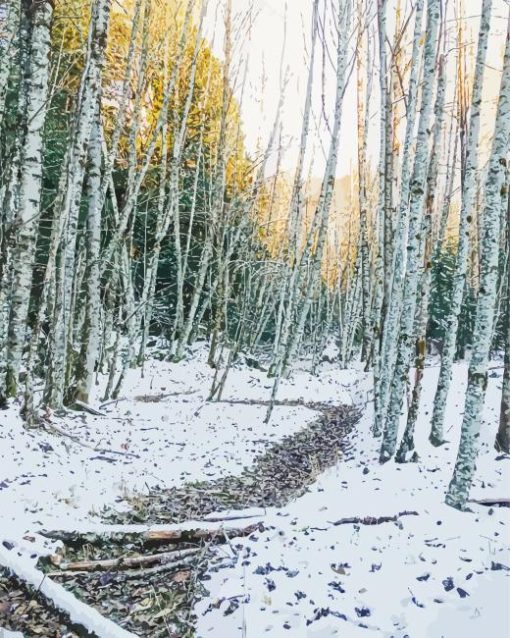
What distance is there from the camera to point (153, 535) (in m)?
5.39

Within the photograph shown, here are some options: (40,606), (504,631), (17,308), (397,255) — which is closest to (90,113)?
(17,308)

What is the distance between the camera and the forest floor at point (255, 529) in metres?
3.96

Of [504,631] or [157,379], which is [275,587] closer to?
[504,631]

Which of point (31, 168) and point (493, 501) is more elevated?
point (31, 168)

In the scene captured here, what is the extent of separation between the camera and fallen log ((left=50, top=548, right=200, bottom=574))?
4.78 m

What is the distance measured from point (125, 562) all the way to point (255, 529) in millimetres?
1304

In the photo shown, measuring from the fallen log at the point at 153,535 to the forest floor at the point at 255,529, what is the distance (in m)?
0.04

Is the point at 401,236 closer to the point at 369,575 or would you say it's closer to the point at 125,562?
the point at 369,575

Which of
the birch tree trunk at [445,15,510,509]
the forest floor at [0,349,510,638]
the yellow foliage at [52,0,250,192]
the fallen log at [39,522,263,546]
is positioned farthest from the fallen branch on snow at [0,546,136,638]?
the yellow foliage at [52,0,250,192]

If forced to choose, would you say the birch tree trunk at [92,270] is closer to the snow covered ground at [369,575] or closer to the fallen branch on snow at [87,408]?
the fallen branch on snow at [87,408]

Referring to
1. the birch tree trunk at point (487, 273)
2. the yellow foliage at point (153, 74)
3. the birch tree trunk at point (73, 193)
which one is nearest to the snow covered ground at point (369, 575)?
the birch tree trunk at point (487, 273)

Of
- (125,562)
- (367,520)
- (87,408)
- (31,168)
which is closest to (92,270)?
(87,408)

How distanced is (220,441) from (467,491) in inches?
214

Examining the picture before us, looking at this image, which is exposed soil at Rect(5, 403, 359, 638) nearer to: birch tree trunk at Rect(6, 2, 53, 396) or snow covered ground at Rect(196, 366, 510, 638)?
snow covered ground at Rect(196, 366, 510, 638)
